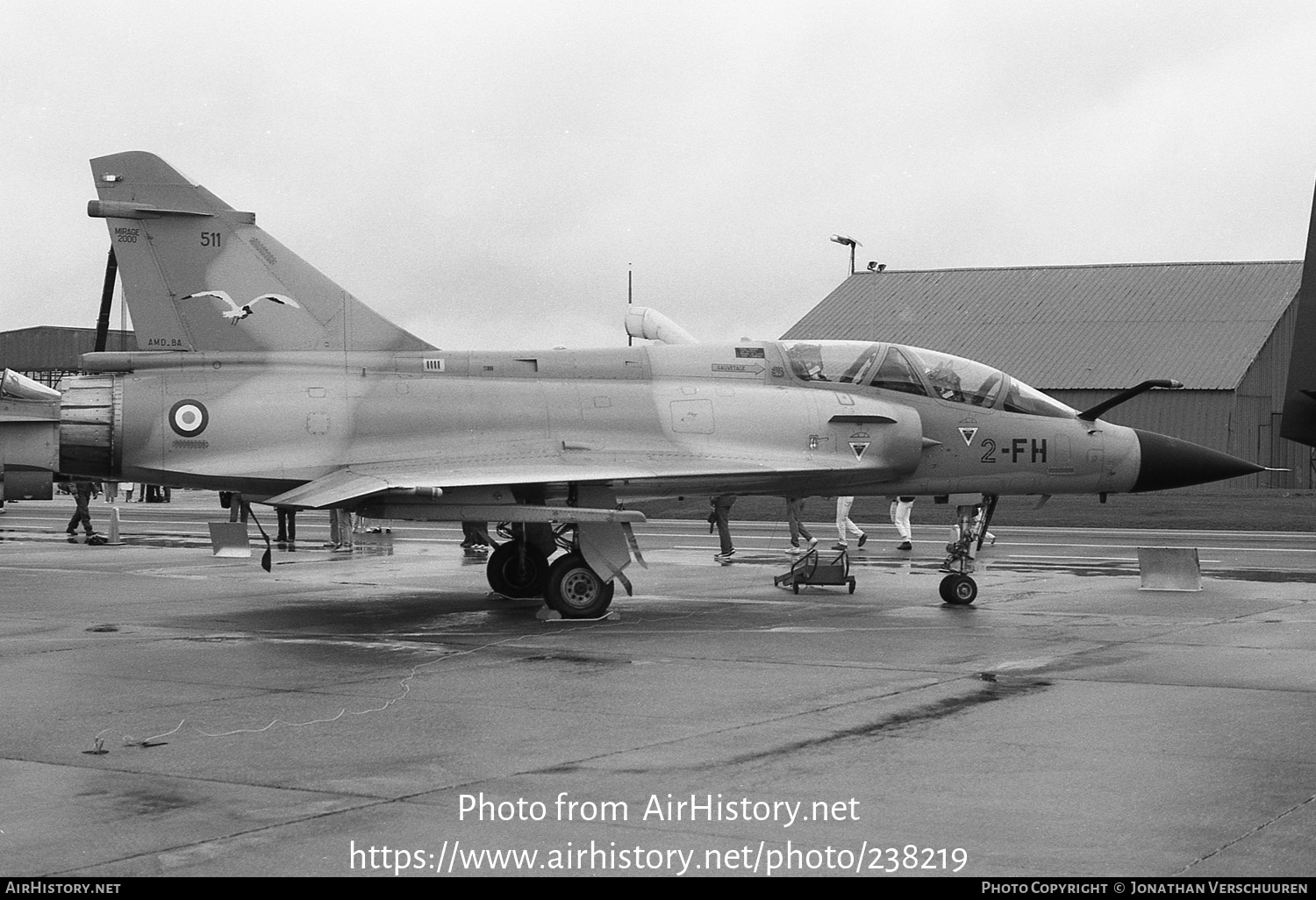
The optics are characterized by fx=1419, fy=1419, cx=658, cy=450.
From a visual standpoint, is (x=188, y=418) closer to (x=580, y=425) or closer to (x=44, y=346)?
(x=580, y=425)

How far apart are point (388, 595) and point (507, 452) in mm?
3431

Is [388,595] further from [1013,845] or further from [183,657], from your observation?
[1013,845]

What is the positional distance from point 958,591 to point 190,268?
917 centimetres

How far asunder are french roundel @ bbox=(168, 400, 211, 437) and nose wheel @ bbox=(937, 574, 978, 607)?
8.24m

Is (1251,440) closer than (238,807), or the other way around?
(238,807)

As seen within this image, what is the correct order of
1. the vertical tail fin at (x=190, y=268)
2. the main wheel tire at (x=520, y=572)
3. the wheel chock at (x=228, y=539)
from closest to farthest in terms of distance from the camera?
the vertical tail fin at (x=190, y=268) < the main wheel tire at (x=520, y=572) < the wheel chock at (x=228, y=539)

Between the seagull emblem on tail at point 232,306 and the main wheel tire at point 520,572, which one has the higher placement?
the seagull emblem on tail at point 232,306

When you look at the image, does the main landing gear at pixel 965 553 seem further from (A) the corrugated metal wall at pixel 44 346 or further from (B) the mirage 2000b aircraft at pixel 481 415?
(A) the corrugated metal wall at pixel 44 346

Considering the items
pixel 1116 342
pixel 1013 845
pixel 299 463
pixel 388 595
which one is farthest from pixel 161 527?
pixel 1116 342

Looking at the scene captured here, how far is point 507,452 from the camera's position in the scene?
15094 millimetres

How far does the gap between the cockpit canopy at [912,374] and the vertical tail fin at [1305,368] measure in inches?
368

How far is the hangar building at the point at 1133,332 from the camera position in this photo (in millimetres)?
48625

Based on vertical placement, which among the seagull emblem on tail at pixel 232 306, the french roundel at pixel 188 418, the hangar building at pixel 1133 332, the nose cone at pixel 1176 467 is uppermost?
the hangar building at pixel 1133 332

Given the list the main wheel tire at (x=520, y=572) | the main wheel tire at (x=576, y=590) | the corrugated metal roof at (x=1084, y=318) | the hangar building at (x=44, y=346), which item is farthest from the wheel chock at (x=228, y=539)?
the hangar building at (x=44, y=346)
